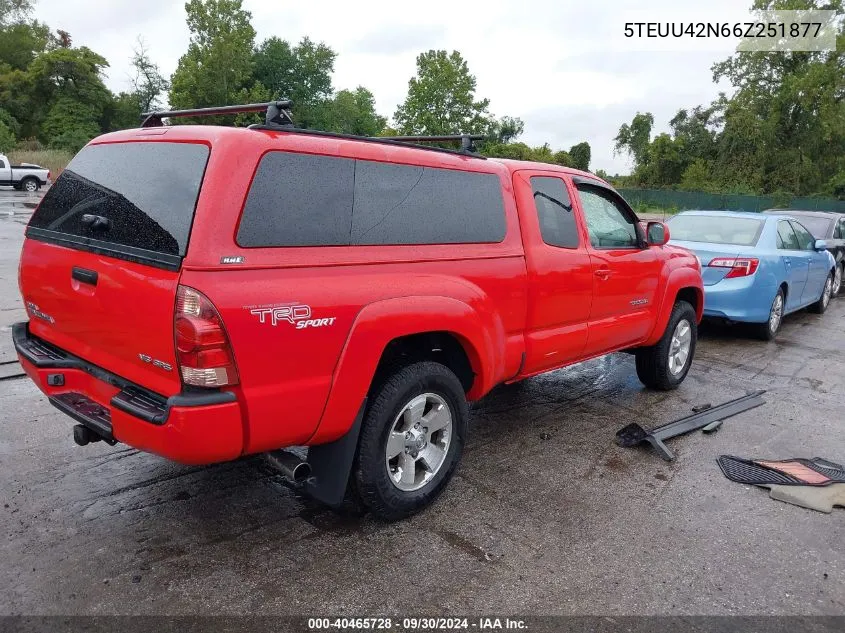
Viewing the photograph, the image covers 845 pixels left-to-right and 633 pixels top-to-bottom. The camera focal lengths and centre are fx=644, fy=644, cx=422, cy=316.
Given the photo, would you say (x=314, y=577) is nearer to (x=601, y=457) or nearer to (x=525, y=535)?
(x=525, y=535)

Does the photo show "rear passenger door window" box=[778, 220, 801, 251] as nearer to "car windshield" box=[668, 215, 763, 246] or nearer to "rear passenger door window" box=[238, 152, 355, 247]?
"car windshield" box=[668, 215, 763, 246]

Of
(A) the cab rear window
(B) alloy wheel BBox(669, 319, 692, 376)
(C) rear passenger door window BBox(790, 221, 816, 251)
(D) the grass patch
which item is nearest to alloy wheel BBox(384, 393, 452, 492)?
(A) the cab rear window

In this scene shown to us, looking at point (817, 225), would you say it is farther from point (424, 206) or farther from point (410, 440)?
point (410, 440)

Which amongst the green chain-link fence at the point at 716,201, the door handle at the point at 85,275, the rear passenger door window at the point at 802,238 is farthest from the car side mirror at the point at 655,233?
the green chain-link fence at the point at 716,201

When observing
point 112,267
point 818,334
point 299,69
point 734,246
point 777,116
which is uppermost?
point 299,69

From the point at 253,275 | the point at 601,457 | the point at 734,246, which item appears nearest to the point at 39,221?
the point at 253,275

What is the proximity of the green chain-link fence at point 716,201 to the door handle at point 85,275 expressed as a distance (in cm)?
4042

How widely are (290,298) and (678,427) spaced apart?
3473 millimetres

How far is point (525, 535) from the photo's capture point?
11.1 feet

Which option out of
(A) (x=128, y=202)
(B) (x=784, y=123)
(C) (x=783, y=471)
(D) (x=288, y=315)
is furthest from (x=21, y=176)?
(B) (x=784, y=123)

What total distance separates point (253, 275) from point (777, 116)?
53178mm

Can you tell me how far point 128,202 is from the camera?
2.97 metres

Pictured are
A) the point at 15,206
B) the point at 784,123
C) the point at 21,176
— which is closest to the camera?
the point at 15,206

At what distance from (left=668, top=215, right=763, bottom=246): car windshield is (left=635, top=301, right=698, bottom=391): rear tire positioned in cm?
257
